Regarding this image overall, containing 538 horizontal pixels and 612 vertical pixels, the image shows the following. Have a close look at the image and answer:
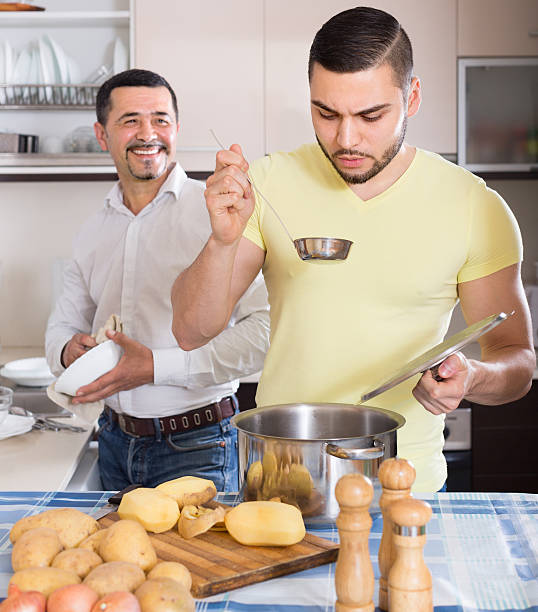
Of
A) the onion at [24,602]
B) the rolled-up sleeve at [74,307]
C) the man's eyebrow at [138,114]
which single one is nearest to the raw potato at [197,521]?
the onion at [24,602]

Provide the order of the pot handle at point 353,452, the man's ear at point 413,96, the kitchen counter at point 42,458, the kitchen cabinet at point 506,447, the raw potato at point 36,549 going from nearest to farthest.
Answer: the raw potato at point 36,549 < the pot handle at point 353,452 < the man's ear at point 413,96 < the kitchen counter at point 42,458 < the kitchen cabinet at point 506,447

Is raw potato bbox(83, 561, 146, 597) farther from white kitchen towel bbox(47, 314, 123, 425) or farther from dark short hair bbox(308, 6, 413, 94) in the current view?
white kitchen towel bbox(47, 314, 123, 425)

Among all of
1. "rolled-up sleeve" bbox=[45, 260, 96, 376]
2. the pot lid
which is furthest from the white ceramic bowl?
the pot lid

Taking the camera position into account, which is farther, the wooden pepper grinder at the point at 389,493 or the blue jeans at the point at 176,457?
the blue jeans at the point at 176,457

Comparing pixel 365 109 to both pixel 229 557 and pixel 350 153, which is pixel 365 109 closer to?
pixel 350 153

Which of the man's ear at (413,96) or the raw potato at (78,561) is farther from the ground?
the man's ear at (413,96)

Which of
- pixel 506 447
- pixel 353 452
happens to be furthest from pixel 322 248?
pixel 506 447

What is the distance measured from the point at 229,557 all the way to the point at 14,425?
1.17 meters

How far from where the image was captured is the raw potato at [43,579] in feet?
2.41

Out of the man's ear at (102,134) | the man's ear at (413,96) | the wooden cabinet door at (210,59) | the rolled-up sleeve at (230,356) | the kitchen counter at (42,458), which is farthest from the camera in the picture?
the wooden cabinet door at (210,59)

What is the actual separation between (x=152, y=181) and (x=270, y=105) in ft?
3.22

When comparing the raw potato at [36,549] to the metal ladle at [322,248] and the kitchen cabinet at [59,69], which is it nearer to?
the metal ladle at [322,248]

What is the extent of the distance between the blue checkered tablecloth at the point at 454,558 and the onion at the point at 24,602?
149 millimetres

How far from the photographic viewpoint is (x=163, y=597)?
70 cm
